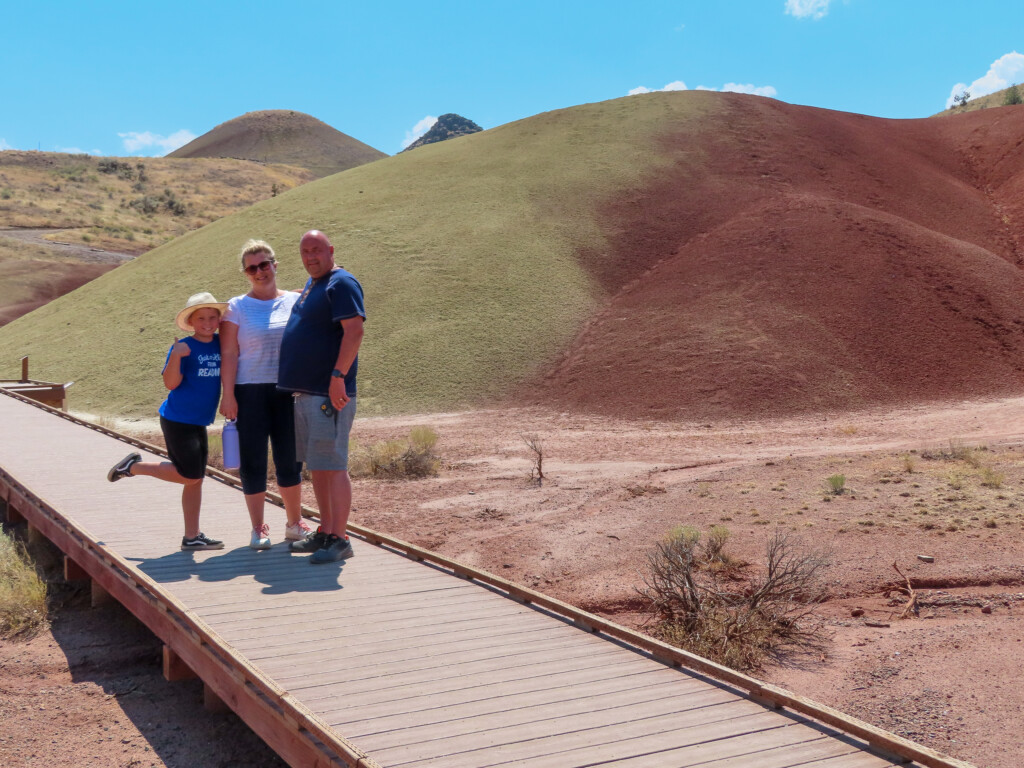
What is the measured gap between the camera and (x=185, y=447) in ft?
20.6

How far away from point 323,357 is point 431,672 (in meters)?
2.27

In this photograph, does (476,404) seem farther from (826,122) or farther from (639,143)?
(826,122)

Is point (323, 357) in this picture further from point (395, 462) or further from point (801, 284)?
point (801, 284)

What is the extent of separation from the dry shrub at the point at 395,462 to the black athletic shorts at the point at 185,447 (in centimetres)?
771

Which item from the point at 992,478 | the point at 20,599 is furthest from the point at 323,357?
the point at 992,478

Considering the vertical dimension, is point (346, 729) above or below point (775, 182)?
below

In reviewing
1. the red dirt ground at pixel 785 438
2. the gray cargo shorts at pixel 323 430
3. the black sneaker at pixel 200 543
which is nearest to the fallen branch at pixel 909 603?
the red dirt ground at pixel 785 438

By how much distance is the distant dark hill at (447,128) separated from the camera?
18838cm

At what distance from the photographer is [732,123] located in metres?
39.9

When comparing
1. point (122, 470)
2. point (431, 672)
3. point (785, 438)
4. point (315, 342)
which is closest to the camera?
point (431, 672)

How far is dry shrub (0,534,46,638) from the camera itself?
23.8 feet

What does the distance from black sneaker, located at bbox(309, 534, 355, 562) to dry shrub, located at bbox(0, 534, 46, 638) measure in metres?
2.85

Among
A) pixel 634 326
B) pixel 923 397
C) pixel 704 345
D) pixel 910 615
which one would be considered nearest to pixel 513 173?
pixel 634 326

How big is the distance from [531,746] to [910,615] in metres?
4.93
